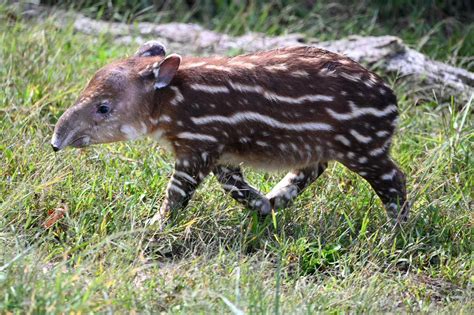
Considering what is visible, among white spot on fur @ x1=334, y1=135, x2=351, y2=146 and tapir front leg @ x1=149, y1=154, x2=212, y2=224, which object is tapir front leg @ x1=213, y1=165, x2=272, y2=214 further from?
white spot on fur @ x1=334, y1=135, x2=351, y2=146

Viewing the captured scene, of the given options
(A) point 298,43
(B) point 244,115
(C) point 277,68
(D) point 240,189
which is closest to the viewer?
(B) point 244,115

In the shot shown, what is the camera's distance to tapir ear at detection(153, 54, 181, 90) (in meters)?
6.50

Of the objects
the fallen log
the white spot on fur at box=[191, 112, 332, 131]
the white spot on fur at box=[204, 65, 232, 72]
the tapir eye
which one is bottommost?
the fallen log

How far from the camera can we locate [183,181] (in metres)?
6.49

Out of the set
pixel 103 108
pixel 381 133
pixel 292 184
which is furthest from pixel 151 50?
pixel 381 133

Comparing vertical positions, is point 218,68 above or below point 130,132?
above

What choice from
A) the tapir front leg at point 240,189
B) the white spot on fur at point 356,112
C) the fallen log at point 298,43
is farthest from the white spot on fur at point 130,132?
the fallen log at point 298,43

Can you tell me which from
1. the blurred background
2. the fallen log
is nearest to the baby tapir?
the fallen log

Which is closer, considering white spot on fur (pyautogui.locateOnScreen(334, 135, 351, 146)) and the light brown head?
the light brown head

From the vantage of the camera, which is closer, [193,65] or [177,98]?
[177,98]

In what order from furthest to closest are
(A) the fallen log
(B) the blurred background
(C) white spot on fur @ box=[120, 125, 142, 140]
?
1. (B) the blurred background
2. (A) the fallen log
3. (C) white spot on fur @ box=[120, 125, 142, 140]

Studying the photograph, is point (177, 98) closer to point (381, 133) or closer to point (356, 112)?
point (356, 112)

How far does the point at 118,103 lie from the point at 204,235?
1016mm

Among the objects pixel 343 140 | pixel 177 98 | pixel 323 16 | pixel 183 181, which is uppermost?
pixel 177 98
